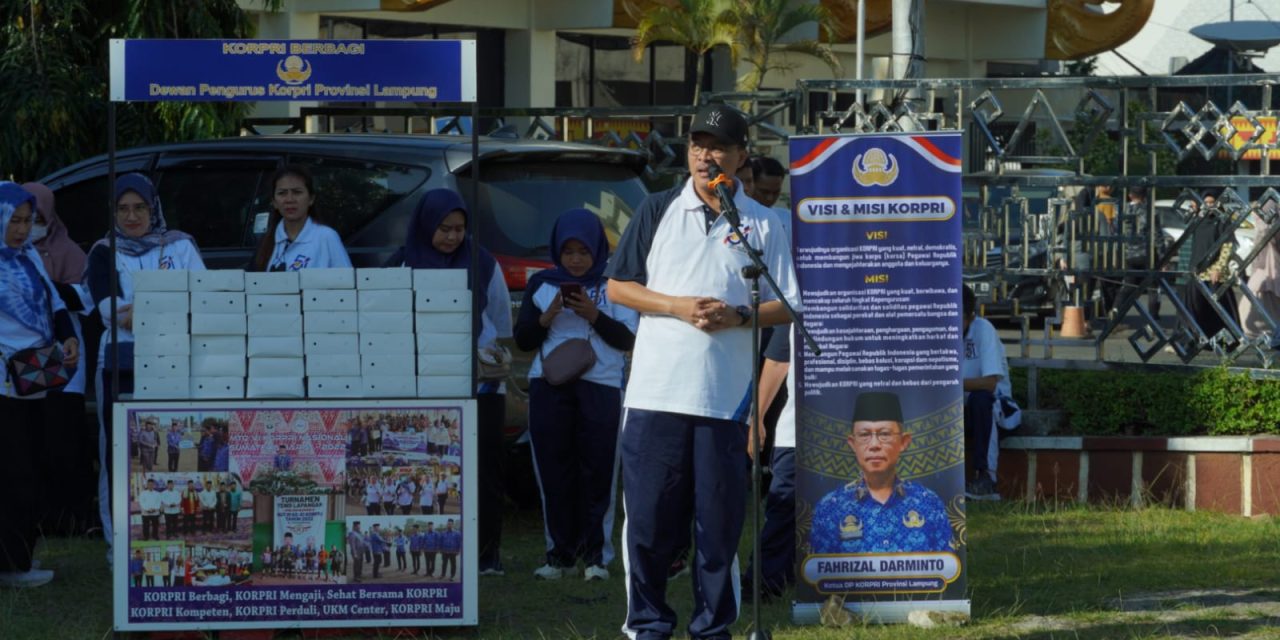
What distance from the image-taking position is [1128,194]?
36.0ft

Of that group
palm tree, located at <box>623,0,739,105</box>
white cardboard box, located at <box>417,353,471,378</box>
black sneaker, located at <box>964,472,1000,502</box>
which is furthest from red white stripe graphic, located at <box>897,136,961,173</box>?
palm tree, located at <box>623,0,739,105</box>

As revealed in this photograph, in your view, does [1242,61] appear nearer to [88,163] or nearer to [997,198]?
[997,198]

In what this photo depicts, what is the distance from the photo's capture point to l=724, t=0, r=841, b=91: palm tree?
110 feet

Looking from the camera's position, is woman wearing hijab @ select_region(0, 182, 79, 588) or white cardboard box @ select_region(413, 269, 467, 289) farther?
woman wearing hijab @ select_region(0, 182, 79, 588)

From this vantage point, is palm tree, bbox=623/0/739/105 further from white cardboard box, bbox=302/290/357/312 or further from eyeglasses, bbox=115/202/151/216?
white cardboard box, bbox=302/290/357/312

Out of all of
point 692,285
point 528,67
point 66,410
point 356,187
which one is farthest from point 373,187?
point 528,67

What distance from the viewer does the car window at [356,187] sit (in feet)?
29.8

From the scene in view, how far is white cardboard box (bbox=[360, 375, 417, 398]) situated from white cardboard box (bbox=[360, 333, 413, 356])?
3.6 inches

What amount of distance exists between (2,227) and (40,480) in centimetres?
173

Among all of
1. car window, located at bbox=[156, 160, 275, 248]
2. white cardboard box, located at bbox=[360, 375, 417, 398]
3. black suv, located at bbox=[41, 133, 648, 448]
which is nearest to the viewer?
white cardboard box, located at bbox=[360, 375, 417, 398]

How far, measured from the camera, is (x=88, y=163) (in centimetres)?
1006

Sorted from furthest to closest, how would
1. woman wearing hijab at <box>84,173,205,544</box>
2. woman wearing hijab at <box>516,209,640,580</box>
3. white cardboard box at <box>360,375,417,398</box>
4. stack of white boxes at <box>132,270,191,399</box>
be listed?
woman wearing hijab at <box>84,173,205,544</box>, woman wearing hijab at <box>516,209,640,580</box>, white cardboard box at <box>360,375,417,398</box>, stack of white boxes at <box>132,270,191,399</box>

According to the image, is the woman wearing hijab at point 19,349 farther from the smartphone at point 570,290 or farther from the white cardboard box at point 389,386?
the smartphone at point 570,290

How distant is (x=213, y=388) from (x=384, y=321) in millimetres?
687
